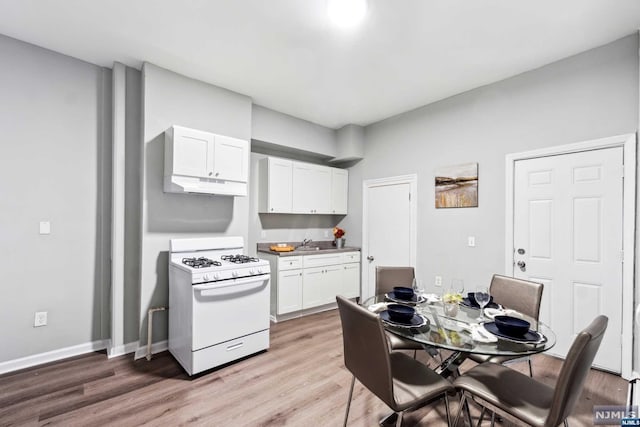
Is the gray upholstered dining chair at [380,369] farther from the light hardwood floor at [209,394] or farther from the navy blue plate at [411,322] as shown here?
the light hardwood floor at [209,394]

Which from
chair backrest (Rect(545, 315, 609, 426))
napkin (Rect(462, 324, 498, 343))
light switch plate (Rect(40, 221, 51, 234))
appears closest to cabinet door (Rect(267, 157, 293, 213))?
light switch plate (Rect(40, 221, 51, 234))

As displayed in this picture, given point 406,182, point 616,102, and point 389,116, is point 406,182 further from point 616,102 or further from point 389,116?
point 616,102

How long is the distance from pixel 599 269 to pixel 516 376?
1.63 meters

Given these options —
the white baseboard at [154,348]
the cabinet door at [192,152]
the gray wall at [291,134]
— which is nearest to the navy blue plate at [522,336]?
the cabinet door at [192,152]

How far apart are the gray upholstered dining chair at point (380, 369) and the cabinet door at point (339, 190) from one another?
312 centimetres

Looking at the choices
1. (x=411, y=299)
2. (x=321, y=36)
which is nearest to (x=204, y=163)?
(x=321, y=36)

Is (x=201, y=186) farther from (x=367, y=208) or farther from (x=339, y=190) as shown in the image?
(x=367, y=208)

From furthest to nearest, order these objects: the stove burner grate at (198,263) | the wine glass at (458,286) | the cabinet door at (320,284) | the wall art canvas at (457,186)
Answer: the cabinet door at (320,284)
the wall art canvas at (457,186)
the stove burner grate at (198,263)
the wine glass at (458,286)

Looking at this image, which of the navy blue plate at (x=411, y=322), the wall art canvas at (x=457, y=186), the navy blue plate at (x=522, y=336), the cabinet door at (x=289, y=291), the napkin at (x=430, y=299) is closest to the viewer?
the navy blue plate at (x=522, y=336)

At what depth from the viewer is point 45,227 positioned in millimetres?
2580

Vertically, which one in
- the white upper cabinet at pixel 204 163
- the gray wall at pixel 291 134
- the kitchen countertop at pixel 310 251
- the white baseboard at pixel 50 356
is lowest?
the white baseboard at pixel 50 356

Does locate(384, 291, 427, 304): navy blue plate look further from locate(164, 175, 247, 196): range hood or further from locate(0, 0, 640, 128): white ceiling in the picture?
locate(0, 0, 640, 128): white ceiling

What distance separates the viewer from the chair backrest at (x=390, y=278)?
2.71 m

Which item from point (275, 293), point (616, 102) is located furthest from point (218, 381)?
point (616, 102)
